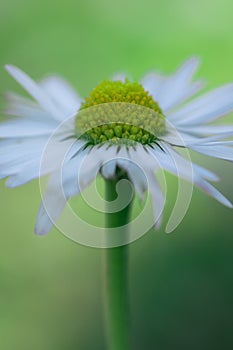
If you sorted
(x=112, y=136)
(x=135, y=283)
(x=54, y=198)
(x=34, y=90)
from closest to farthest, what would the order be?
(x=54, y=198)
(x=112, y=136)
(x=34, y=90)
(x=135, y=283)

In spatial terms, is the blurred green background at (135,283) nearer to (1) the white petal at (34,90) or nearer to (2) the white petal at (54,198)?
(1) the white petal at (34,90)

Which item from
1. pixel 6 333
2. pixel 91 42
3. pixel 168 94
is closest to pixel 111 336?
pixel 168 94

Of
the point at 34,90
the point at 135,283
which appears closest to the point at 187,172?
the point at 34,90

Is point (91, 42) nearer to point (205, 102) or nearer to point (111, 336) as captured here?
point (205, 102)

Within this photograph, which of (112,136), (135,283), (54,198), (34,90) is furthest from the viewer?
(135,283)

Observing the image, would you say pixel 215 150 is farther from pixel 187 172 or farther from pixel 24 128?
pixel 24 128

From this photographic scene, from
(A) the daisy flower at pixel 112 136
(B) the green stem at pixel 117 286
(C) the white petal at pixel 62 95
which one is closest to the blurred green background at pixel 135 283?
(C) the white petal at pixel 62 95

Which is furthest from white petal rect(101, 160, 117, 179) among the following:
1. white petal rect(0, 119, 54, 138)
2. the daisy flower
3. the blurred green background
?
the blurred green background
